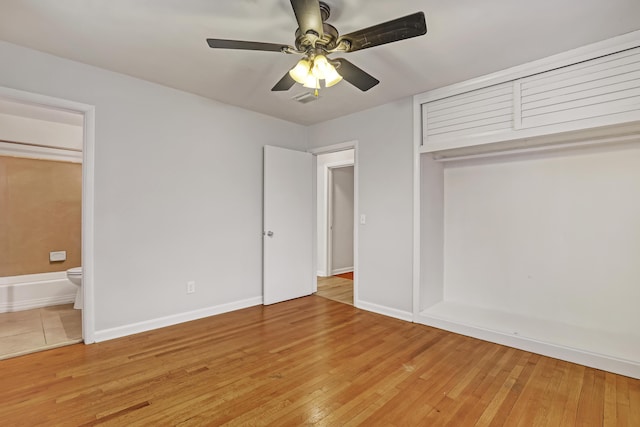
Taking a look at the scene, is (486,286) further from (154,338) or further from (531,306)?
(154,338)

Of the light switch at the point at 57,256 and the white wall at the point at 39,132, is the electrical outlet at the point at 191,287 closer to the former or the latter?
the light switch at the point at 57,256

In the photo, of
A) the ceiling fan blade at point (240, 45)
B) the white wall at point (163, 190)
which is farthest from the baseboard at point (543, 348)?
the ceiling fan blade at point (240, 45)

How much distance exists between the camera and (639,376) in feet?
7.32

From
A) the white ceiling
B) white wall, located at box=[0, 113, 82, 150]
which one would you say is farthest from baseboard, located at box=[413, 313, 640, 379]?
white wall, located at box=[0, 113, 82, 150]

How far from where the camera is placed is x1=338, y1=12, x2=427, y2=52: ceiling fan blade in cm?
160

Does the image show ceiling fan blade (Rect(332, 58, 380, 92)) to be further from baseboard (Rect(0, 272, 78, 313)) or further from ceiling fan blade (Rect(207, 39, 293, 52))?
baseboard (Rect(0, 272, 78, 313))

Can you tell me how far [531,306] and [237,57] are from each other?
3581 millimetres

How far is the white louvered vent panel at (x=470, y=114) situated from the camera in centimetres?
284

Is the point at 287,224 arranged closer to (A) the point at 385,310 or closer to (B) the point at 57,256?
(A) the point at 385,310

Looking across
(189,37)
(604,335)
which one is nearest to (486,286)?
(604,335)

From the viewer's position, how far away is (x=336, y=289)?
4.86 meters

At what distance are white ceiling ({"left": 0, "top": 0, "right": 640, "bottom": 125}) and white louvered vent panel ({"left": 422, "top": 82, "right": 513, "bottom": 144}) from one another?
20 cm

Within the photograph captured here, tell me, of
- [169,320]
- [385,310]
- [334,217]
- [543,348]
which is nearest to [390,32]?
[543,348]

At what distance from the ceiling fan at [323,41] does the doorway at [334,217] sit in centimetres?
341
